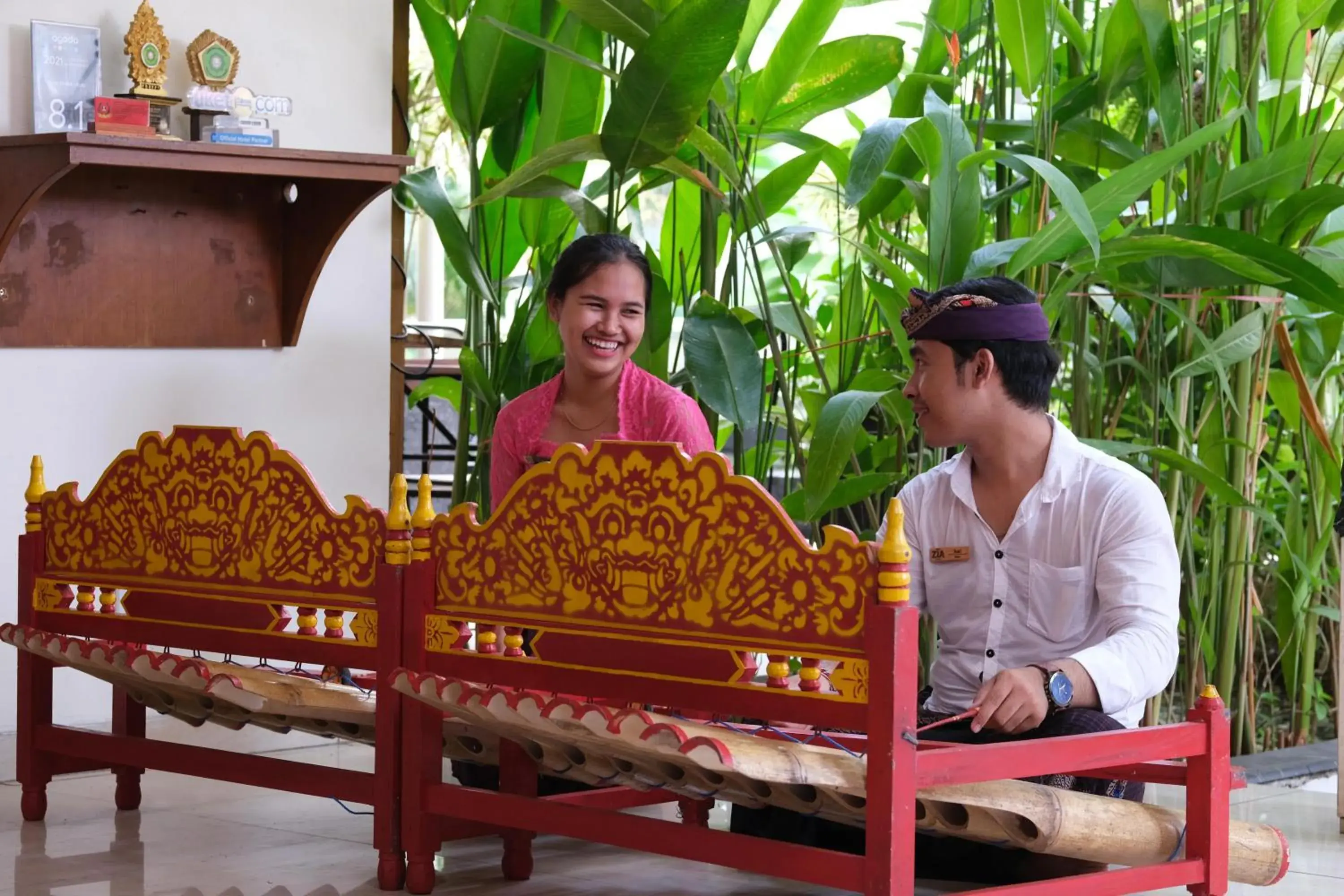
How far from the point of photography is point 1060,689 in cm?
243

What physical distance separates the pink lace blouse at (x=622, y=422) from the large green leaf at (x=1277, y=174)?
119 cm

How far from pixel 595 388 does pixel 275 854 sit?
3.42 ft

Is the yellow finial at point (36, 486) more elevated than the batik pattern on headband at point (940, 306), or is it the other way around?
the batik pattern on headband at point (940, 306)

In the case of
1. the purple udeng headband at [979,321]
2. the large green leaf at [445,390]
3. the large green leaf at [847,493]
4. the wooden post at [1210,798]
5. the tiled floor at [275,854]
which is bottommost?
the tiled floor at [275,854]

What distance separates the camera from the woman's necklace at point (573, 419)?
337 cm

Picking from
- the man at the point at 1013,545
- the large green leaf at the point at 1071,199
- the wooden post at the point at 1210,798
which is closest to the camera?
the wooden post at the point at 1210,798

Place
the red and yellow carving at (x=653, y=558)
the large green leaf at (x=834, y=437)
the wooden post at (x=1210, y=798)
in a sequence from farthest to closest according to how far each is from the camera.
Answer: the large green leaf at (x=834, y=437), the wooden post at (x=1210, y=798), the red and yellow carving at (x=653, y=558)

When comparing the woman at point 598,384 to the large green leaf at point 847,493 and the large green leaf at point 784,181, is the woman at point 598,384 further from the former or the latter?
the large green leaf at point 784,181

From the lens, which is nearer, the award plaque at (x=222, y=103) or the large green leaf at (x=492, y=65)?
the award plaque at (x=222, y=103)

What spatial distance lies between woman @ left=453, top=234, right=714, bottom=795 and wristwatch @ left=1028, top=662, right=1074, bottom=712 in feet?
3.15

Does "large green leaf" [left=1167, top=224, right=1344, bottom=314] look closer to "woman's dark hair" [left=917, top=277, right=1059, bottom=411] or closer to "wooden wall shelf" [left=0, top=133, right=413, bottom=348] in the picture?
"woman's dark hair" [left=917, top=277, right=1059, bottom=411]

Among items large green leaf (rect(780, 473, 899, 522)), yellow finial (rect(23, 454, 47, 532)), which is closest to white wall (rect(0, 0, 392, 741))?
yellow finial (rect(23, 454, 47, 532))

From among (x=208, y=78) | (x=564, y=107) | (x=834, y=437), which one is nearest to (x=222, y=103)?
(x=208, y=78)

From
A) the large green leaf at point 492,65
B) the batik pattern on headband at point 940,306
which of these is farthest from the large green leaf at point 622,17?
the batik pattern on headband at point 940,306
